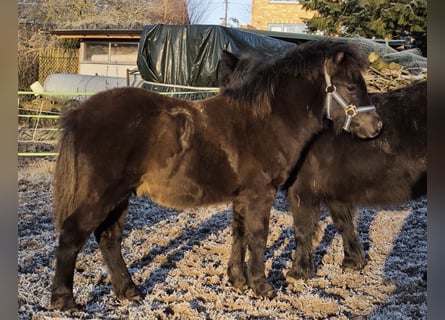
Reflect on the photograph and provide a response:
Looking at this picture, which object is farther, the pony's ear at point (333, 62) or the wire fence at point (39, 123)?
the wire fence at point (39, 123)

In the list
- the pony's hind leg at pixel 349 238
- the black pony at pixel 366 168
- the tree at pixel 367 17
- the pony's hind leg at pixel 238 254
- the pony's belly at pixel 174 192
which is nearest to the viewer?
the pony's belly at pixel 174 192

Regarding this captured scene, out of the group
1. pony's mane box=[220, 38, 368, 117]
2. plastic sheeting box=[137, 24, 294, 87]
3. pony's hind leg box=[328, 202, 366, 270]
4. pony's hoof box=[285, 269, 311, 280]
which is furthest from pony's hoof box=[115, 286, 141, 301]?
plastic sheeting box=[137, 24, 294, 87]

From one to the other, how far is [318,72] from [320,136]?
0.73 m

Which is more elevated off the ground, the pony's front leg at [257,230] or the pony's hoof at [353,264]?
the pony's front leg at [257,230]

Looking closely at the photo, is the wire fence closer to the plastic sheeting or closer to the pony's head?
the plastic sheeting

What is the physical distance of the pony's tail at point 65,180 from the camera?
10.4ft

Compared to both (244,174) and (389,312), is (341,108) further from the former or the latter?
(389,312)

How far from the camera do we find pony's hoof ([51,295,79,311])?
3184 mm

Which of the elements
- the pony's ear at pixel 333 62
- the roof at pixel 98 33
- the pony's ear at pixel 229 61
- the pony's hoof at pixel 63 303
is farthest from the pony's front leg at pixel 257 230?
the roof at pixel 98 33

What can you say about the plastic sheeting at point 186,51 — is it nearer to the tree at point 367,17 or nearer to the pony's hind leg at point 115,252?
the tree at point 367,17

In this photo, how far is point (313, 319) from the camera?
3.28m

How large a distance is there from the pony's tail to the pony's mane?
1354mm

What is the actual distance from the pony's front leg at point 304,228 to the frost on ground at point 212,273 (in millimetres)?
134

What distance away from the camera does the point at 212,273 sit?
420cm
